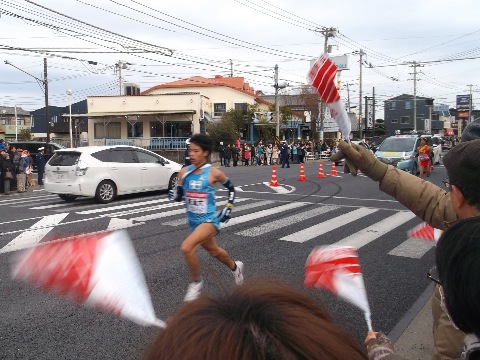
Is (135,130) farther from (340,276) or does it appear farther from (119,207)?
(340,276)

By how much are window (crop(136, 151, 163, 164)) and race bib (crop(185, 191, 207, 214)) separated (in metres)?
9.46

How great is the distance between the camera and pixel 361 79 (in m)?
50.8

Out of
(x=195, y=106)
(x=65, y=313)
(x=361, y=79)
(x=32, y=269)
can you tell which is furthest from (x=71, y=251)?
(x=361, y=79)

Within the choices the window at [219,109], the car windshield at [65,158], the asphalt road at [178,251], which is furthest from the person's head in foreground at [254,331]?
the window at [219,109]

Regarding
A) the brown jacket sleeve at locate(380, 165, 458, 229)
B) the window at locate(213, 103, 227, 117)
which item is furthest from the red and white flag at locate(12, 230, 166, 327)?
the window at locate(213, 103, 227, 117)

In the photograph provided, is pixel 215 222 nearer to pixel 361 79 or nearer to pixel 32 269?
pixel 32 269

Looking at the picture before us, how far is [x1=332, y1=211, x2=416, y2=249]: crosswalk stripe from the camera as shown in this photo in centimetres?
841

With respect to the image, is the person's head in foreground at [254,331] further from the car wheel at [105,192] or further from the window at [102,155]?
the window at [102,155]

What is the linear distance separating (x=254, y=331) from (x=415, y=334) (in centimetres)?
395

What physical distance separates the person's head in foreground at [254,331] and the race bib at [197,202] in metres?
4.61

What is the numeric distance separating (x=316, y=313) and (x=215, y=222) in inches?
185

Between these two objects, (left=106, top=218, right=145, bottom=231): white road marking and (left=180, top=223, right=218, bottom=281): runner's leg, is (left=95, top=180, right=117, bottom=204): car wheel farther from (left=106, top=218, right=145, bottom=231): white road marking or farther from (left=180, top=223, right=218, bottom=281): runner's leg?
(left=180, top=223, right=218, bottom=281): runner's leg

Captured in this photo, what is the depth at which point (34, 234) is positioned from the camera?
30.3ft

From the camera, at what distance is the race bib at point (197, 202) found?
5648mm
